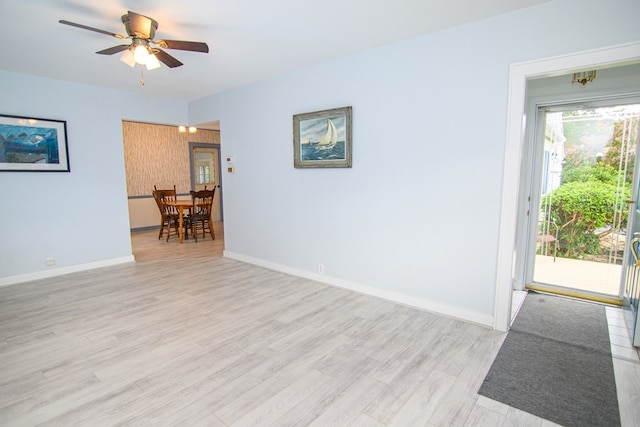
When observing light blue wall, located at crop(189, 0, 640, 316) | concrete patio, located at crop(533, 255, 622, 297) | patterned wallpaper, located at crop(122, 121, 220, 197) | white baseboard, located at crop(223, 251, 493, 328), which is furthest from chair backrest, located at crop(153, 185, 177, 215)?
concrete patio, located at crop(533, 255, 622, 297)

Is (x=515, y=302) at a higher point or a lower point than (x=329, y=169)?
lower

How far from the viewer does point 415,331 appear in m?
2.73

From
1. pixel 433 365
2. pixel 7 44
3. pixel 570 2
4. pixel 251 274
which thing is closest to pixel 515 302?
pixel 433 365

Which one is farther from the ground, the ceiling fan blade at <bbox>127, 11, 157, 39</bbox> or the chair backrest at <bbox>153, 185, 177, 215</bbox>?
the ceiling fan blade at <bbox>127, 11, 157, 39</bbox>

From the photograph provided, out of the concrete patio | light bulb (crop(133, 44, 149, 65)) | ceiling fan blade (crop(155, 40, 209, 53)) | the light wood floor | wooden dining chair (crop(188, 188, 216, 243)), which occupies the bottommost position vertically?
the light wood floor

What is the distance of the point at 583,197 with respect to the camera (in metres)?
3.54

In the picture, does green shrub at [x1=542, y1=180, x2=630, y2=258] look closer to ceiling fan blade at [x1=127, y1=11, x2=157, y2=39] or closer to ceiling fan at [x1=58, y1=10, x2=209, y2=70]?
ceiling fan at [x1=58, y1=10, x2=209, y2=70]

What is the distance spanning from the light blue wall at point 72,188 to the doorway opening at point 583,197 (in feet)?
18.0

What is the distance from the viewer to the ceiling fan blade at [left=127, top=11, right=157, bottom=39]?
90.7 inches

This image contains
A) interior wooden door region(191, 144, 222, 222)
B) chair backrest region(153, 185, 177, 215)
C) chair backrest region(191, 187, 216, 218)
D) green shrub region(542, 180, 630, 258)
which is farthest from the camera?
interior wooden door region(191, 144, 222, 222)

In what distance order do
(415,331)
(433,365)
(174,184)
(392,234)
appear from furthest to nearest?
(174,184) < (392,234) < (415,331) < (433,365)

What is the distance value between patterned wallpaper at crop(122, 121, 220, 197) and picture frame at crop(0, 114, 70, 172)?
116 inches

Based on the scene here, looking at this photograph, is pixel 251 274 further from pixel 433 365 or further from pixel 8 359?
pixel 433 365

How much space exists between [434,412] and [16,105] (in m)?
5.41
